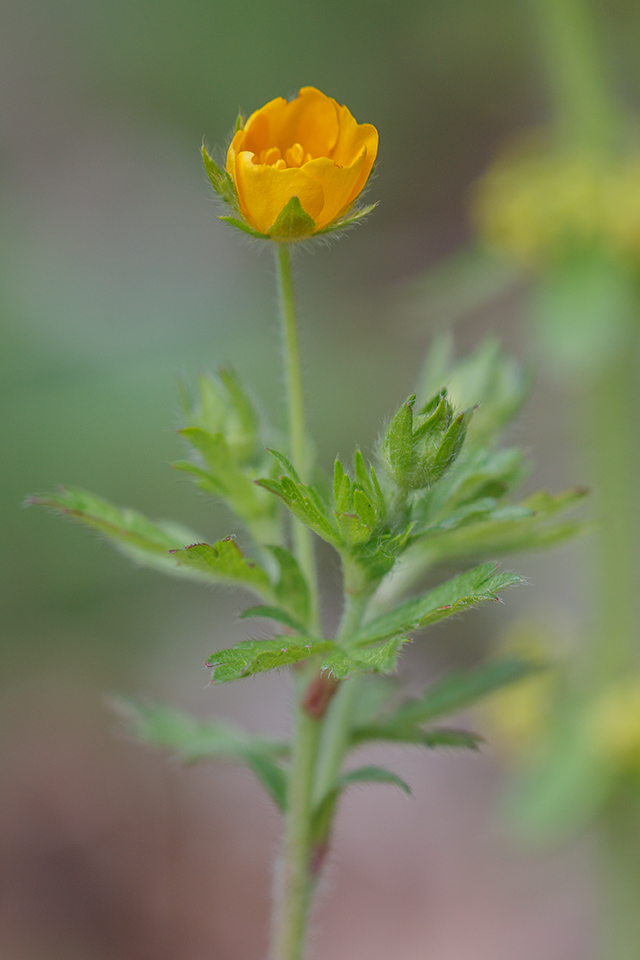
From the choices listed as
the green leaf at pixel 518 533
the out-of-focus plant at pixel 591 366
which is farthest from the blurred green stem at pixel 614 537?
the green leaf at pixel 518 533

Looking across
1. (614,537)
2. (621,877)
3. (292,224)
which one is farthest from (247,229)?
(621,877)

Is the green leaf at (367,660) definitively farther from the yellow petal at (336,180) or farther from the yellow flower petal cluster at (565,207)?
the yellow flower petal cluster at (565,207)

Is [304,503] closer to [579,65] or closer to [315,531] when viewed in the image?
[315,531]

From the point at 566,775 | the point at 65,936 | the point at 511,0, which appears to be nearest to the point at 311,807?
the point at 566,775

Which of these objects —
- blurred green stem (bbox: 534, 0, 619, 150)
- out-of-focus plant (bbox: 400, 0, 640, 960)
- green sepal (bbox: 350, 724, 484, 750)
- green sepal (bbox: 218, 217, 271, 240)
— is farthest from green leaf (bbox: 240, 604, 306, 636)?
blurred green stem (bbox: 534, 0, 619, 150)

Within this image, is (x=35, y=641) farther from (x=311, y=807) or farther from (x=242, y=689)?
(x=311, y=807)

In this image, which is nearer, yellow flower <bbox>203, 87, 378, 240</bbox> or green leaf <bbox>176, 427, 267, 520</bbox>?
yellow flower <bbox>203, 87, 378, 240</bbox>

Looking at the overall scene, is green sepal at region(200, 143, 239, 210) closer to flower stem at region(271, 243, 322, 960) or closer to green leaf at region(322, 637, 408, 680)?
flower stem at region(271, 243, 322, 960)
